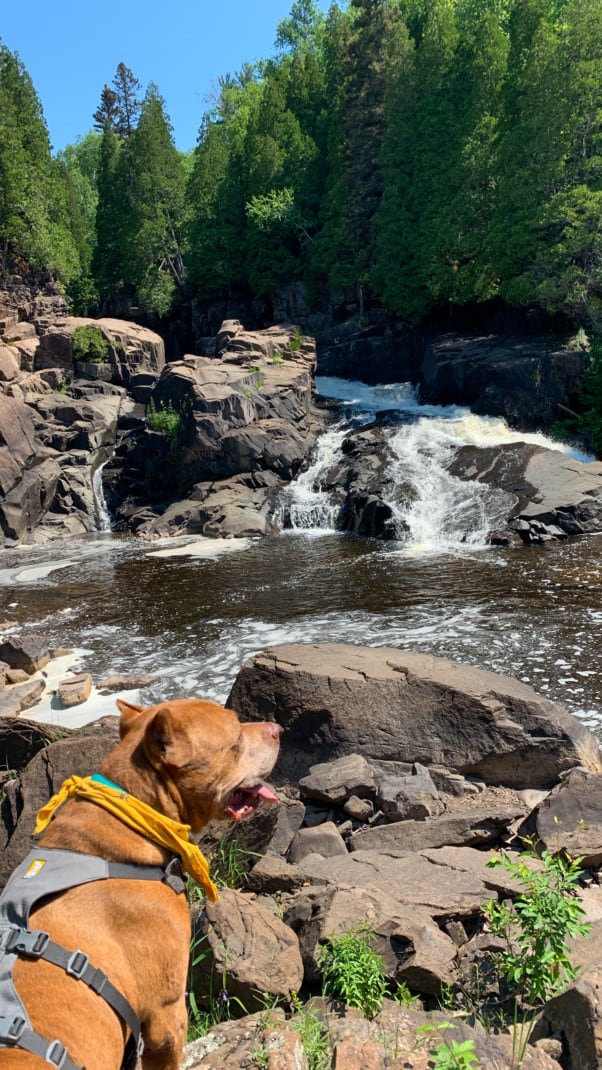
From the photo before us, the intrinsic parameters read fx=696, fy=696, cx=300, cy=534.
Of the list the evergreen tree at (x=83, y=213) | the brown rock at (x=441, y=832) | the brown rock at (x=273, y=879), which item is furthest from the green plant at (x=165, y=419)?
the evergreen tree at (x=83, y=213)

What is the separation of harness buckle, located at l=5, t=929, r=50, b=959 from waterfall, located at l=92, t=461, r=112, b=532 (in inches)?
847

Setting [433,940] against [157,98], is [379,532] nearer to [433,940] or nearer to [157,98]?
[433,940]

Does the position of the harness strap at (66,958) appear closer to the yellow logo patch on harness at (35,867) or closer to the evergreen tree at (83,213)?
the yellow logo patch on harness at (35,867)

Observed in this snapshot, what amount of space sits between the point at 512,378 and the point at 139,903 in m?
23.1

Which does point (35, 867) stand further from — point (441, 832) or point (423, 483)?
point (423, 483)

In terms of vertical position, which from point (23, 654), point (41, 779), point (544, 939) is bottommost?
point (23, 654)

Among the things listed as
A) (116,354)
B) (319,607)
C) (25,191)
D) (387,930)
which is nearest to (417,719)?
(387,930)

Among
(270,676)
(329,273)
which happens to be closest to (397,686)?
(270,676)

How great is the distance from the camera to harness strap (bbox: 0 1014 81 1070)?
188cm

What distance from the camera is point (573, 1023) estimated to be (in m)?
2.64

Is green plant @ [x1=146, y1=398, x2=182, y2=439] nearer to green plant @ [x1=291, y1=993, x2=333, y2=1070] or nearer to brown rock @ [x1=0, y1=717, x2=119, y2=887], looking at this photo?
brown rock @ [x1=0, y1=717, x2=119, y2=887]

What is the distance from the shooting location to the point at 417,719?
6.05m

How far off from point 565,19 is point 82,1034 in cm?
3029

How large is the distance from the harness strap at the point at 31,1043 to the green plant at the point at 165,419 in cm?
2198
